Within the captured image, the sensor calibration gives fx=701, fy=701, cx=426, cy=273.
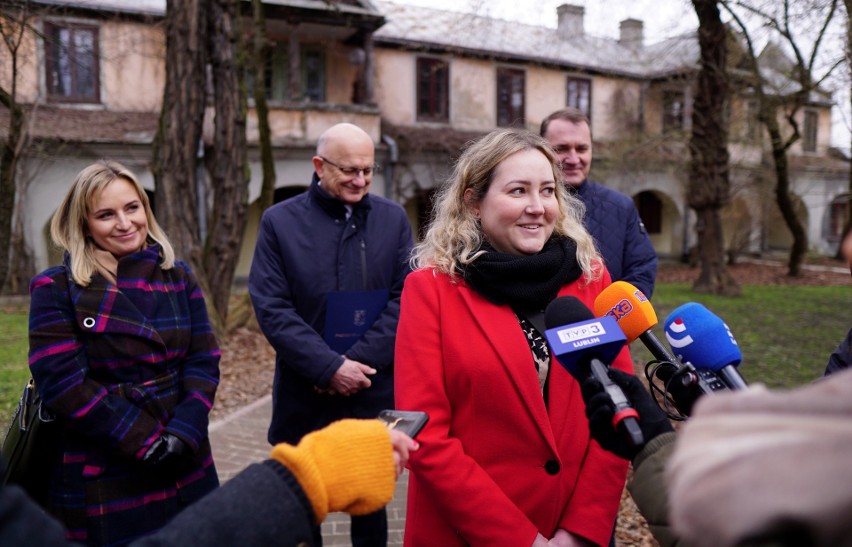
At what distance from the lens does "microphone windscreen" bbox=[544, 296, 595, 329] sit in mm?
1861

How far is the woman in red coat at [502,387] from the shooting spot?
219 centimetres

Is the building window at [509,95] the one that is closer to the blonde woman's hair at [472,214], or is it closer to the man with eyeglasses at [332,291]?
the man with eyeglasses at [332,291]

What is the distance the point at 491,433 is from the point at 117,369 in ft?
4.80

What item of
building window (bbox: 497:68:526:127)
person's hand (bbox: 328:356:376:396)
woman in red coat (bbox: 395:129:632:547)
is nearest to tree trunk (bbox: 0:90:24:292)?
person's hand (bbox: 328:356:376:396)

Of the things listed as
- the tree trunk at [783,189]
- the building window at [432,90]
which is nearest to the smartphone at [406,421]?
the tree trunk at [783,189]

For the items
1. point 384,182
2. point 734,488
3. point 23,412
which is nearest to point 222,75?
point 23,412

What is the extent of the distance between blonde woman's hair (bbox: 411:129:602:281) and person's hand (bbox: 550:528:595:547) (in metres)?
0.87

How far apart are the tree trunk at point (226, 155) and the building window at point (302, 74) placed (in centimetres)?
1131

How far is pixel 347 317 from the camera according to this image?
3658 mm

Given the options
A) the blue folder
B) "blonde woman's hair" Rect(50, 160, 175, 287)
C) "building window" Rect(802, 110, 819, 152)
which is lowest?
the blue folder

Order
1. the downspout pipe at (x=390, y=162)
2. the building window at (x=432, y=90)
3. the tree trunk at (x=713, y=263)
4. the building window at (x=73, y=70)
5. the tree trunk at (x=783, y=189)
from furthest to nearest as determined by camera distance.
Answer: the building window at (x=432, y=90)
the downspout pipe at (x=390, y=162)
the building window at (x=73, y=70)
the tree trunk at (x=783, y=189)
the tree trunk at (x=713, y=263)

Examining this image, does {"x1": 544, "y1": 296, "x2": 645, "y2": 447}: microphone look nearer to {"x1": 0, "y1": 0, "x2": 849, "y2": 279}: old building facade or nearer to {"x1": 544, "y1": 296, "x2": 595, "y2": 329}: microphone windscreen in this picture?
{"x1": 544, "y1": 296, "x2": 595, "y2": 329}: microphone windscreen

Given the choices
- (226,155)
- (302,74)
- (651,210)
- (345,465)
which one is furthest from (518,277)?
(651,210)

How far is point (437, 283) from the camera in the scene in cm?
241
